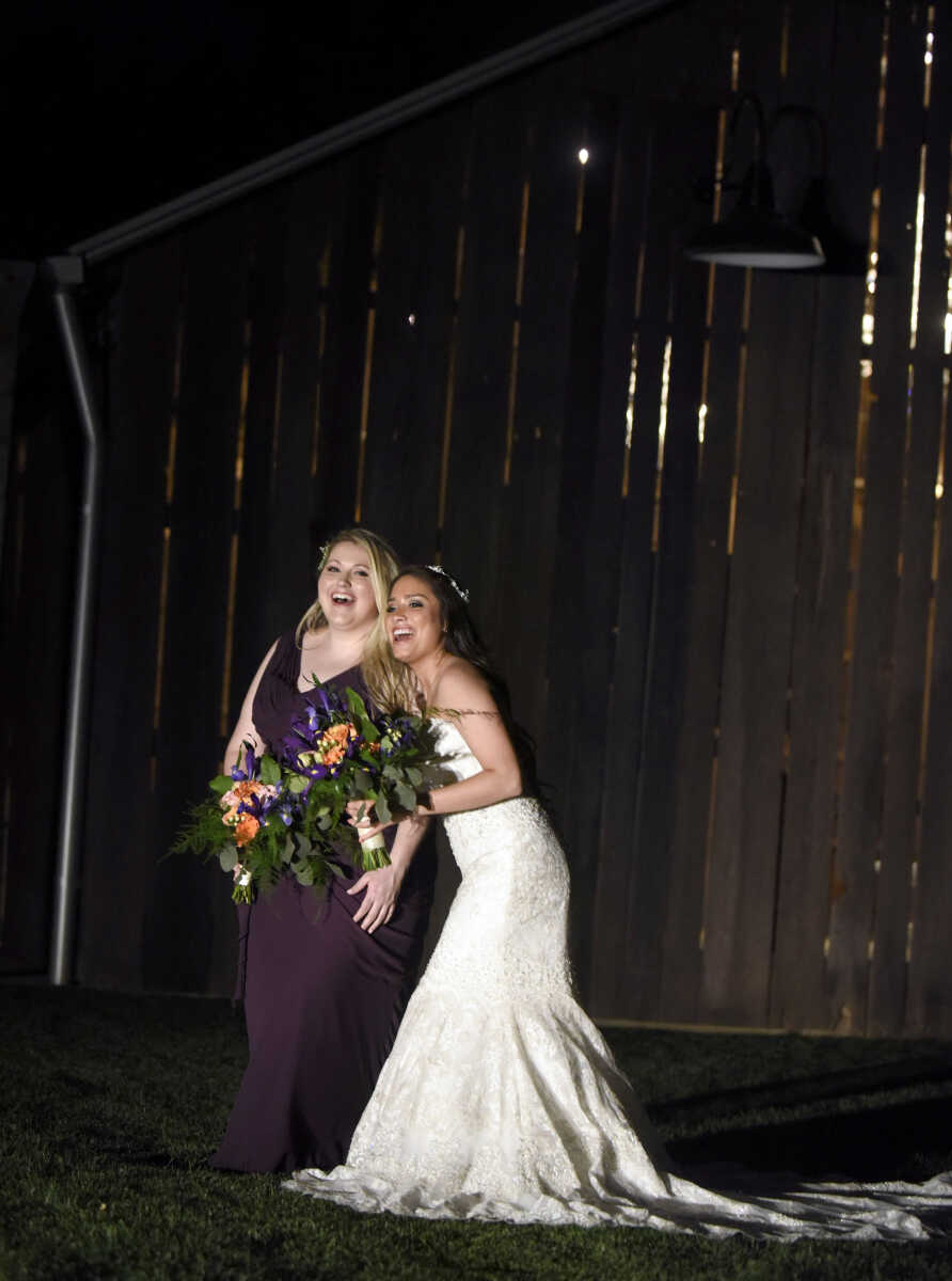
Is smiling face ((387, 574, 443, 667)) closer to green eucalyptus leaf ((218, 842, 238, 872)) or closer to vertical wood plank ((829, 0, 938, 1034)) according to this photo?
green eucalyptus leaf ((218, 842, 238, 872))

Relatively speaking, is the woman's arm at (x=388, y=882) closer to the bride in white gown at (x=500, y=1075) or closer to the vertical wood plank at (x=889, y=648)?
the bride in white gown at (x=500, y=1075)

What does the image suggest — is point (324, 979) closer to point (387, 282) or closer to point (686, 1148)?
point (686, 1148)

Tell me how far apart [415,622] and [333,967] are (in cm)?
103

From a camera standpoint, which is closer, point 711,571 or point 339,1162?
point 339,1162

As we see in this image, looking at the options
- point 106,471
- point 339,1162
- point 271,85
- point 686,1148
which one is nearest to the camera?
point 339,1162

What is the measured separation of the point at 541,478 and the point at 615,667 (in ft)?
2.92

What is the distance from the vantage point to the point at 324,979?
535 centimetres

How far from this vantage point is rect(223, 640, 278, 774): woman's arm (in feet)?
18.6

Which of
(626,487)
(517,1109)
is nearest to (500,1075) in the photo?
(517,1109)

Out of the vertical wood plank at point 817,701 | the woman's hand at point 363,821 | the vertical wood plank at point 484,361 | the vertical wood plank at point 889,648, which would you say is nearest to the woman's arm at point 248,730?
the woman's hand at point 363,821

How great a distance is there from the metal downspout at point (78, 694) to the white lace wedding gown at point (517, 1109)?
10.9 ft

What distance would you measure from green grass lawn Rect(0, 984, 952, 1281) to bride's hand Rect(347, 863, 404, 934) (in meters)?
0.75

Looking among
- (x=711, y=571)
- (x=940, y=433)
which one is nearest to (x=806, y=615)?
(x=711, y=571)

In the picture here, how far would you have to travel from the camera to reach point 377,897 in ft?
17.6
